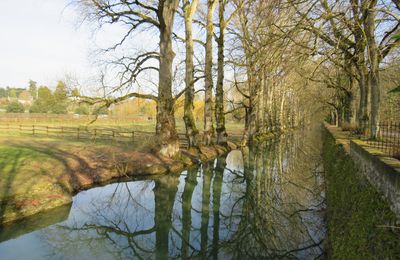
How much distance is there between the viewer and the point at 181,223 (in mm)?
9805

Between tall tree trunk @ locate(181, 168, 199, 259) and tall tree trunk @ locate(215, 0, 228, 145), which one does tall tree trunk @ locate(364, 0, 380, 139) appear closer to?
tall tree trunk @ locate(181, 168, 199, 259)

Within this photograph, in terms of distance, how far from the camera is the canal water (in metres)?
7.79

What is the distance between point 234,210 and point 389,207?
672 cm

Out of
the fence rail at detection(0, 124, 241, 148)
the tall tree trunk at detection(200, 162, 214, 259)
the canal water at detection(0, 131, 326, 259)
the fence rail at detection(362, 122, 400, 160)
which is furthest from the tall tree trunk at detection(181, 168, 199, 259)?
the fence rail at detection(0, 124, 241, 148)

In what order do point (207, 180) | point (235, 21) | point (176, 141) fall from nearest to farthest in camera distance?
point (207, 180)
point (176, 141)
point (235, 21)

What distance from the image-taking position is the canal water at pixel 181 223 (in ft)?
25.5

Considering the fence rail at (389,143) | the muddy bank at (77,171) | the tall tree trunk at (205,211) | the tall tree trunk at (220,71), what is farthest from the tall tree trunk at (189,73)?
the fence rail at (389,143)

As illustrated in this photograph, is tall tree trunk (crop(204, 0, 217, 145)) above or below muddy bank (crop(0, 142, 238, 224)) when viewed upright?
above

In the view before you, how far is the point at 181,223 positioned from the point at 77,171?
21.8 ft

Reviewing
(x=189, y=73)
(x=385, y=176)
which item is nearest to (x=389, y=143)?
(x=385, y=176)

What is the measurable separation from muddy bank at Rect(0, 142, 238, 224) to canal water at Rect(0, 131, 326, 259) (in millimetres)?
552

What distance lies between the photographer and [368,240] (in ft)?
16.1

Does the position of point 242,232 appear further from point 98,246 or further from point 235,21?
point 235,21

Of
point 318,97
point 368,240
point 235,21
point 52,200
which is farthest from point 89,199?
point 318,97
